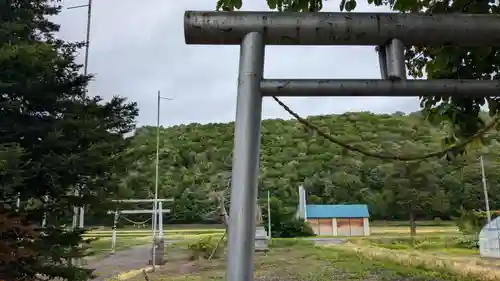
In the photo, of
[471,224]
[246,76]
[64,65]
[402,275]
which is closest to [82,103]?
[64,65]

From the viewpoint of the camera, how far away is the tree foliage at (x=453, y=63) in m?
1.69

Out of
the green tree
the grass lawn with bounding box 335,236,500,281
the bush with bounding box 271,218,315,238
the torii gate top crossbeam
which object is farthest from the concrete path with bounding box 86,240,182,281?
the torii gate top crossbeam

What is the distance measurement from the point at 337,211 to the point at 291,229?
2.02 m

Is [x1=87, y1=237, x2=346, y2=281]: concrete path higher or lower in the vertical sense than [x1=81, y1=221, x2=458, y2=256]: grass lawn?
lower

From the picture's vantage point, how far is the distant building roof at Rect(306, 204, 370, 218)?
14797 mm

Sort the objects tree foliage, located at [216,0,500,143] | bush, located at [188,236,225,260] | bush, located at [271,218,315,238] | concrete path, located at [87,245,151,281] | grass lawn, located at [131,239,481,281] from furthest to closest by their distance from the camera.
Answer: bush, located at [271,218,315,238], bush, located at [188,236,225,260], concrete path, located at [87,245,151,281], grass lawn, located at [131,239,481,281], tree foliage, located at [216,0,500,143]

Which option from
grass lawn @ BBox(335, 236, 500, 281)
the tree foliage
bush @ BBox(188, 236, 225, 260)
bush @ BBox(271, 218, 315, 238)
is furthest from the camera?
bush @ BBox(271, 218, 315, 238)

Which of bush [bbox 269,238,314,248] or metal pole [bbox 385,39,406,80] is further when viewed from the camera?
bush [bbox 269,238,314,248]

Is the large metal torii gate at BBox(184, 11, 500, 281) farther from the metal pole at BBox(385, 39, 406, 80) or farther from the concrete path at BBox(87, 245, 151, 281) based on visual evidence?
the concrete path at BBox(87, 245, 151, 281)

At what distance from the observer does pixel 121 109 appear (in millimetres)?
3467

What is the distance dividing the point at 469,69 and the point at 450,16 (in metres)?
0.97

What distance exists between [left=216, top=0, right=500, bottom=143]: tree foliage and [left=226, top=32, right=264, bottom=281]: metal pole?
0.49 metres

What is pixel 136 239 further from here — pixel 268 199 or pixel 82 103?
pixel 82 103

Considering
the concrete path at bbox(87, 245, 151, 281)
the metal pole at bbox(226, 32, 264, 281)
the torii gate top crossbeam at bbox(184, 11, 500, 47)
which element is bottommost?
the concrete path at bbox(87, 245, 151, 281)
